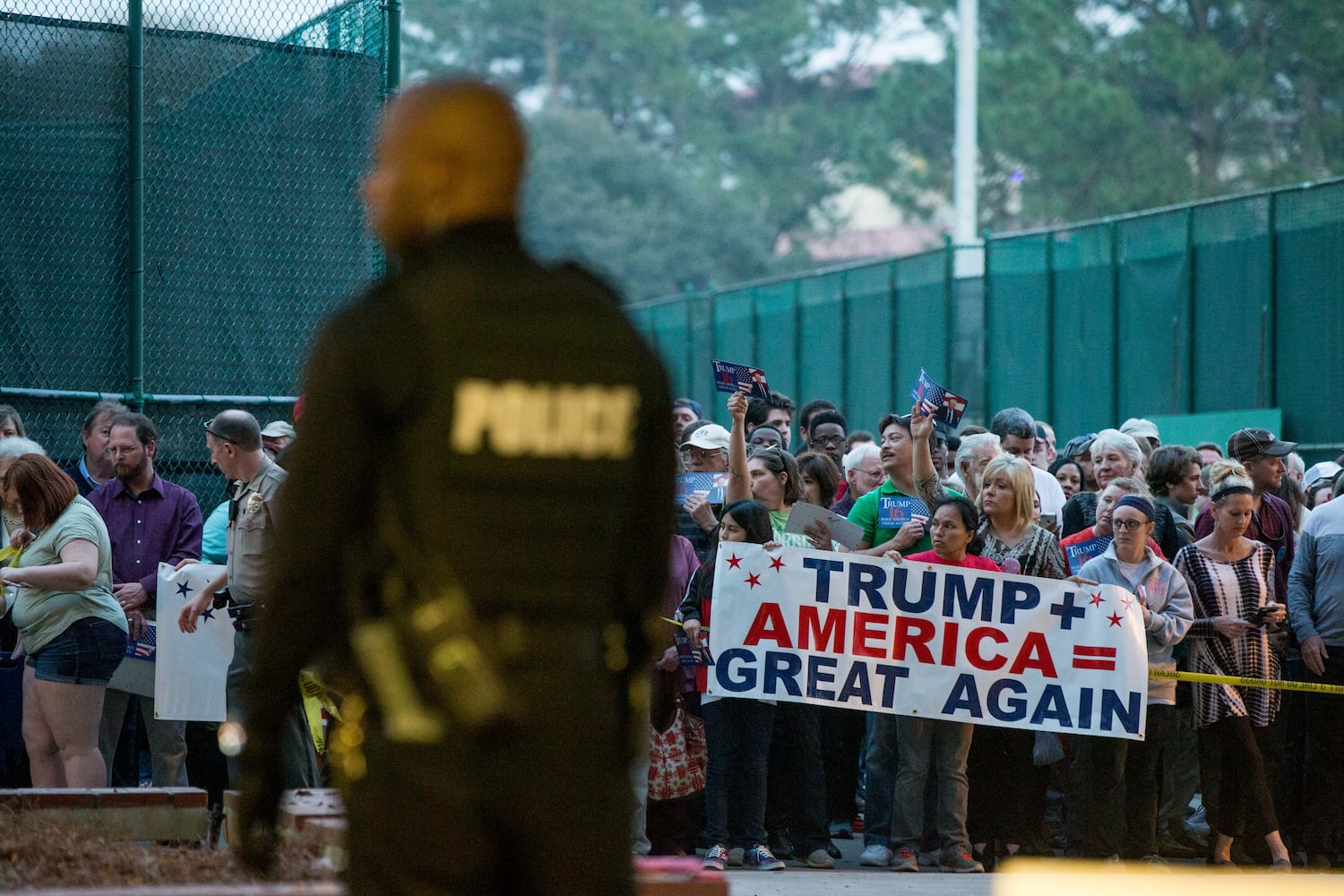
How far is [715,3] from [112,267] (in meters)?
56.2

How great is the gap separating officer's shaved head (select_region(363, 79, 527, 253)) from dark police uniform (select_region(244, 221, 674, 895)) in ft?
0.30

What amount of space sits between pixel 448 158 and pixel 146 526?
6.94 meters

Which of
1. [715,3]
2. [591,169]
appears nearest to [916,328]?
[591,169]

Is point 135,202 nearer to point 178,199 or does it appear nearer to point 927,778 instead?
point 178,199

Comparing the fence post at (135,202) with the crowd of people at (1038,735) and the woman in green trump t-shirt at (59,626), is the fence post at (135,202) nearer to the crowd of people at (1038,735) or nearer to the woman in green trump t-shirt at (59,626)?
the woman in green trump t-shirt at (59,626)

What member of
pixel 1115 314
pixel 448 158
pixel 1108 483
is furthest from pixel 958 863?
pixel 1115 314

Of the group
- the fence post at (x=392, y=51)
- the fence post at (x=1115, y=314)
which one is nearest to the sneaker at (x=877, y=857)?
the fence post at (x=392, y=51)

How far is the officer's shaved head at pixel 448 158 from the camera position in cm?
312

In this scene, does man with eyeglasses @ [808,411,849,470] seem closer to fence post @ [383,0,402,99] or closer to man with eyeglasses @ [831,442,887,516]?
man with eyeglasses @ [831,442,887,516]

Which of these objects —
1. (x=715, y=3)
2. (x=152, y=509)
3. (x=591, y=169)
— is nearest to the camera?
(x=152, y=509)

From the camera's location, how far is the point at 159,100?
1082 centimetres

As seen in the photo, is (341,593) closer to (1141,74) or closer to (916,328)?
(916,328)

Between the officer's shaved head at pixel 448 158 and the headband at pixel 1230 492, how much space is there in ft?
23.3

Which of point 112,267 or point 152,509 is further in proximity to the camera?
point 112,267
